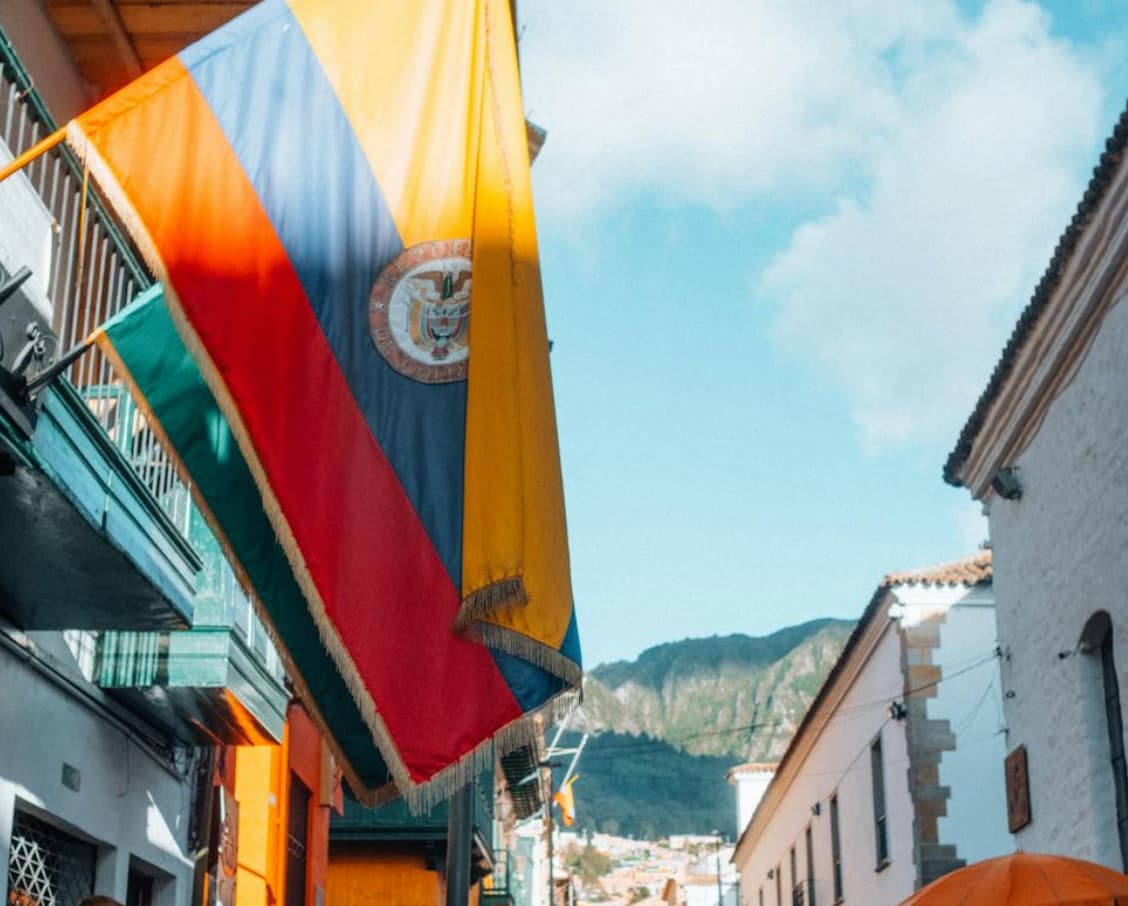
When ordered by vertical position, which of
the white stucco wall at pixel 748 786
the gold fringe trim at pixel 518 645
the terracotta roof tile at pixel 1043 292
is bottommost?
the gold fringe trim at pixel 518 645

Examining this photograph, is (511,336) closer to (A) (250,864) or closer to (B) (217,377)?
(B) (217,377)

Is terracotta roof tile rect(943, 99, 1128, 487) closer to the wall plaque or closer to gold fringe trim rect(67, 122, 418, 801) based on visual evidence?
the wall plaque

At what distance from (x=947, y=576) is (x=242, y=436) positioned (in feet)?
51.7

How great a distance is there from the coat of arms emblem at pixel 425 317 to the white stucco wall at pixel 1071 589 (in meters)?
7.28

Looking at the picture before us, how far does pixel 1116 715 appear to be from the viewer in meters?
12.5

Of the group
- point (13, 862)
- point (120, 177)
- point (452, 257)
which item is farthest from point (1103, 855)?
point (120, 177)

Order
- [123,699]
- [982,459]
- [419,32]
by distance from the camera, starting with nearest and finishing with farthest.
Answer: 1. [419,32]
2. [123,699]
3. [982,459]

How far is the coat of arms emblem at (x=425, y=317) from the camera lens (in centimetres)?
562

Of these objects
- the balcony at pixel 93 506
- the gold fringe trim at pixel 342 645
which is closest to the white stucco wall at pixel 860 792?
the balcony at pixel 93 506

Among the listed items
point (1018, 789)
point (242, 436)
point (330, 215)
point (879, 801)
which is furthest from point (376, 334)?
point (879, 801)

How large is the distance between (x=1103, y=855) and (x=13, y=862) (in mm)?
7805

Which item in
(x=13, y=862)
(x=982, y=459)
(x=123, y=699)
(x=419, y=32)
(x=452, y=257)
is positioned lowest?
(x=13, y=862)

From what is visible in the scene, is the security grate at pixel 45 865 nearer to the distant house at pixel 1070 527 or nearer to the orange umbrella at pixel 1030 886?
the orange umbrella at pixel 1030 886

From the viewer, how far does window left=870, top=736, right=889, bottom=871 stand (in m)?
21.7
